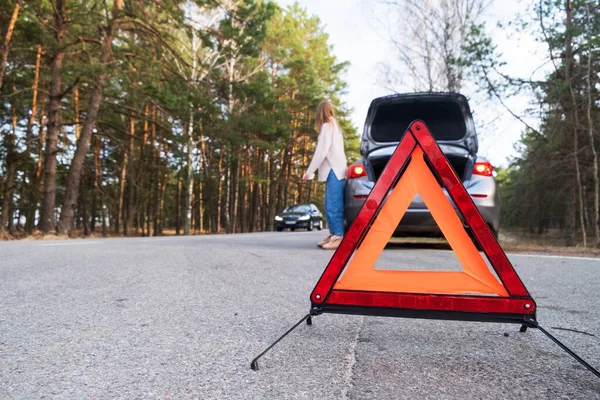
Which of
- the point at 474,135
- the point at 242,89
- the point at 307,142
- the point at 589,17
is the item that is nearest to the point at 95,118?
the point at 242,89

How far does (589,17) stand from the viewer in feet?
46.2

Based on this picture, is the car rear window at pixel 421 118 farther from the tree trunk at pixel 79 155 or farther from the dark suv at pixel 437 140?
the tree trunk at pixel 79 155

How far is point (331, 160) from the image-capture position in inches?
278

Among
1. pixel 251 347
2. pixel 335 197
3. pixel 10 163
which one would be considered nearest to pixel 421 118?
pixel 335 197

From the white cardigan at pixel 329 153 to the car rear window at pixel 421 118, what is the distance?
592 mm

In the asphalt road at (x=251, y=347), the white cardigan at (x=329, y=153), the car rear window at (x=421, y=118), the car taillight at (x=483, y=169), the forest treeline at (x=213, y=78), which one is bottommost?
the asphalt road at (x=251, y=347)

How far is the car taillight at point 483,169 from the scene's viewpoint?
242 inches

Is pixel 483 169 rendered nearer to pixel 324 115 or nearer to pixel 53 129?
pixel 324 115

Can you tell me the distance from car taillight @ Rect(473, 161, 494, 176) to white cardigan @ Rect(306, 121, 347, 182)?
6.45 feet

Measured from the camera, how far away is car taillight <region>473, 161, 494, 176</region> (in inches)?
242

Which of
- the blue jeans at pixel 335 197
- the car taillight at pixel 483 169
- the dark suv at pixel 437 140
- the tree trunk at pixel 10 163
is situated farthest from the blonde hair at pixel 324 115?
the tree trunk at pixel 10 163

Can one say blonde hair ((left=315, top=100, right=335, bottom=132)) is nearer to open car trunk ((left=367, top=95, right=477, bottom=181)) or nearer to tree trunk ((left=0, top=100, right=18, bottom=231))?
open car trunk ((left=367, top=95, right=477, bottom=181))

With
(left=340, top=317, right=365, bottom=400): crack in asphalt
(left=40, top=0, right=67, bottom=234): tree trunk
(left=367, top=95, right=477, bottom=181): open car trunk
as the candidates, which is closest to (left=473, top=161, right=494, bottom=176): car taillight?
(left=367, top=95, right=477, bottom=181): open car trunk

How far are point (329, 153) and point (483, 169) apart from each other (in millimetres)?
2320
